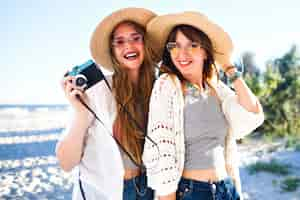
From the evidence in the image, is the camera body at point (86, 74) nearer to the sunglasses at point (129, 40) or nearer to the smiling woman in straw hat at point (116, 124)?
the smiling woman in straw hat at point (116, 124)

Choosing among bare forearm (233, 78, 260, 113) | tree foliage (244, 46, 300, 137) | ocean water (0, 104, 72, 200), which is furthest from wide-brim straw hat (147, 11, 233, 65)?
tree foliage (244, 46, 300, 137)

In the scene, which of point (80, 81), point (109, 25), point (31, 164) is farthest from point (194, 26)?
point (31, 164)

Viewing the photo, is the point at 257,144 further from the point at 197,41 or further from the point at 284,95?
the point at 197,41

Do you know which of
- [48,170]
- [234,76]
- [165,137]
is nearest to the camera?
[165,137]

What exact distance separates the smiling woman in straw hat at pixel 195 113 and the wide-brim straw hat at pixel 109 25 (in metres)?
0.08

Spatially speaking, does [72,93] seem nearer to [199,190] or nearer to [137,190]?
[137,190]

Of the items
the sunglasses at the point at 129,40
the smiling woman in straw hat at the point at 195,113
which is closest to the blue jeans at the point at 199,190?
the smiling woman in straw hat at the point at 195,113

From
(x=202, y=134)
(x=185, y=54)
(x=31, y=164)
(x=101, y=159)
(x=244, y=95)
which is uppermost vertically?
(x=185, y=54)

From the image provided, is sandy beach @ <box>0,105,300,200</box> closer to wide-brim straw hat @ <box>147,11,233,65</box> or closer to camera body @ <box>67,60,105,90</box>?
wide-brim straw hat @ <box>147,11,233,65</box>

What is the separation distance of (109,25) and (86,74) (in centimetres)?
27

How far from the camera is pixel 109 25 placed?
1613 millimetres

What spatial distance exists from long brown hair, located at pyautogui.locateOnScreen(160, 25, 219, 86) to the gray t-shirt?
12 centimetres

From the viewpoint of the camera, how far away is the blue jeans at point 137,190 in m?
1.50

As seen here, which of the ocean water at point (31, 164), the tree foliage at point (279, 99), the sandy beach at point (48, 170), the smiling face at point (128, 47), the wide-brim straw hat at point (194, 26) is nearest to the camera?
the wide-brim straw hat at point (194, 26)
